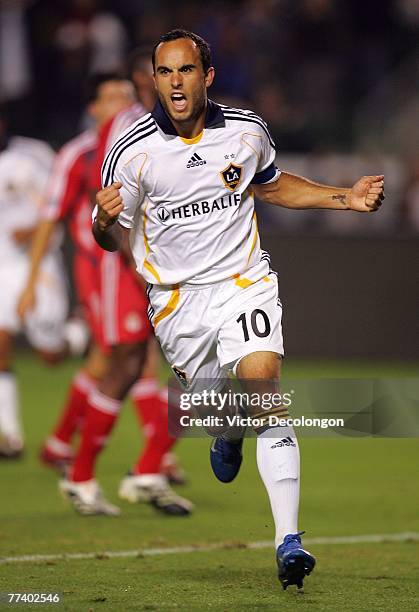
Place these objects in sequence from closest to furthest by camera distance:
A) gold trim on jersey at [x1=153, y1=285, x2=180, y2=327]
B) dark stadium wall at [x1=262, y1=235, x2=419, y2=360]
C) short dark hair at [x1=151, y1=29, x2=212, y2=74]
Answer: short dark hair at [x1=151, y1=29, x2=212, y2=74]
gold trim on jersey at [x1=153, y1=285, x2=180, y2=327]
dark stadium wall at [x1=262, y1=235, x2=419, y2=360]

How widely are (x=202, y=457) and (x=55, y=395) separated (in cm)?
347

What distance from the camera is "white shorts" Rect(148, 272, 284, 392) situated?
18.7ft

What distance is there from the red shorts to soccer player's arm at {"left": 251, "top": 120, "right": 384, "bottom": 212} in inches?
74.3

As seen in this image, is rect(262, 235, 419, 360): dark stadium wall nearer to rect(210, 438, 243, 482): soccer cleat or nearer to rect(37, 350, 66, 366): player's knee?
rect(37, 350, 66, 366): player's knee

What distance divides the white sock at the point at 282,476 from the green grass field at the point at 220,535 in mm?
305

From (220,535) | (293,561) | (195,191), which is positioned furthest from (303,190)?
(220,535)

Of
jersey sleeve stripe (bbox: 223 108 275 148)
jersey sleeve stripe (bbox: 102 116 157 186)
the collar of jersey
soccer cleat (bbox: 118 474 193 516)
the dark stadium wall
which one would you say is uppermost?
the dark stadium wall

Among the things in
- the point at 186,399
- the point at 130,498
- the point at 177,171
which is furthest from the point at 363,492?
the point at 177,171

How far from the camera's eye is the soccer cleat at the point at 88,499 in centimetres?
770

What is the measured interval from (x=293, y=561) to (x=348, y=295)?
9890 mm

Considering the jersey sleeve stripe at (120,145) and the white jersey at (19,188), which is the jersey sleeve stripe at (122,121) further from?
the white jersey at (19,188)

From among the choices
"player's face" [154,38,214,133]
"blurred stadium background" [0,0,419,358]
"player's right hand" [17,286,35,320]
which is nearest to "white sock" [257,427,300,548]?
"player's face" [154,38,214,133]

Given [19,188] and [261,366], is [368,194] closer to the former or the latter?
[261,366]

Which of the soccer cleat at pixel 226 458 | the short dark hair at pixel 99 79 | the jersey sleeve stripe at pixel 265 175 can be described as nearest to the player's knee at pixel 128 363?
the soccer cleat at pixel 226 458
